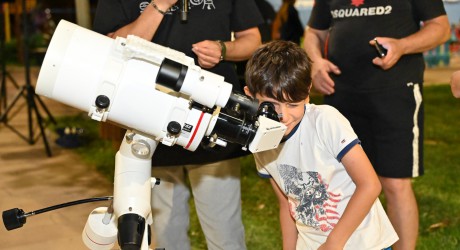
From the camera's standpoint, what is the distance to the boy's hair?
→ 2236mm

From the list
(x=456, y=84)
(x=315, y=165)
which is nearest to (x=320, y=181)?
(x=315, y=165)

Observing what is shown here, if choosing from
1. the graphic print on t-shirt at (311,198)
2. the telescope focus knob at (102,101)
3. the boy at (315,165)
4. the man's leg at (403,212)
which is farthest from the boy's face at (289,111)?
the man's leg at (403,212)

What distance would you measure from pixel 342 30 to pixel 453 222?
194 centimetres

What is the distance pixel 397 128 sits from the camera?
305 cm

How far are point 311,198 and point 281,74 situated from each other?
17.7 inches

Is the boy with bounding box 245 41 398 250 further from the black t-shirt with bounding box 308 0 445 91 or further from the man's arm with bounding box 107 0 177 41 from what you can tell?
the black t-shirt with bounding box 308 0 445 91

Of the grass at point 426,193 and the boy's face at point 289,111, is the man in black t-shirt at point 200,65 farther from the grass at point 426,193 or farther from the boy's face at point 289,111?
the grass at point 426,193

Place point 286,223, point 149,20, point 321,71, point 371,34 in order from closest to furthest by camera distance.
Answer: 1. point 149,20
2. point 286,223
3. point 371,34
4. point 321,71

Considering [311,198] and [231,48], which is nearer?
[311,198]

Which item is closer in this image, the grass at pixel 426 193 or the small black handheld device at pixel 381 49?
the small black handheld device at pixel 381 49

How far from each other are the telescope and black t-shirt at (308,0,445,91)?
138cm

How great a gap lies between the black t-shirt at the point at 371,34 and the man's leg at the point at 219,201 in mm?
714

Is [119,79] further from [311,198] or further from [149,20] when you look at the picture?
[311,198]

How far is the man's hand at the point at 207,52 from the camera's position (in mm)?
2498
